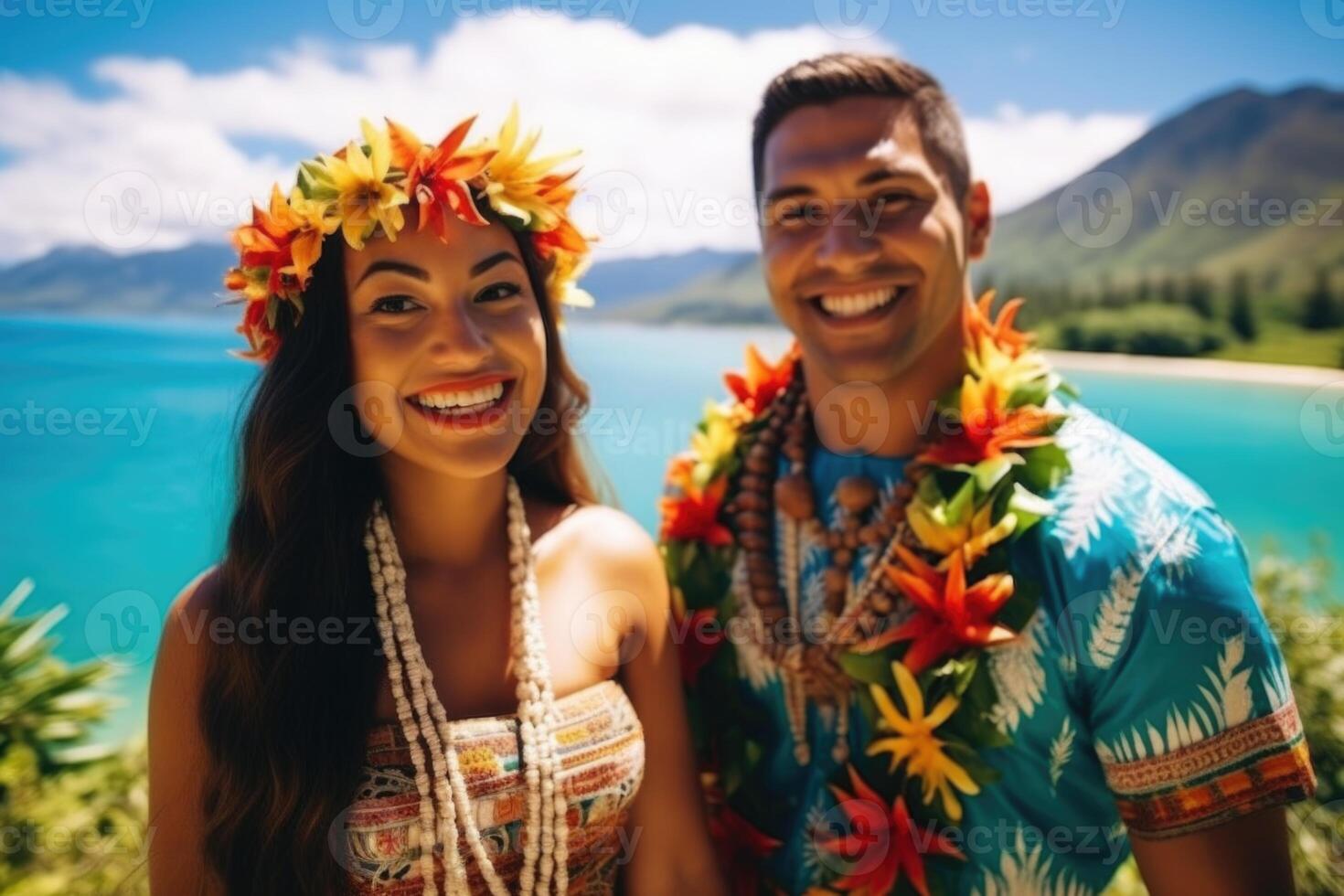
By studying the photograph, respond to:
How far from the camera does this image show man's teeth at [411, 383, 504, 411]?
1.96 metres

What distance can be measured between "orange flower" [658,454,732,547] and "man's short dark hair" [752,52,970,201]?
0.95 meters

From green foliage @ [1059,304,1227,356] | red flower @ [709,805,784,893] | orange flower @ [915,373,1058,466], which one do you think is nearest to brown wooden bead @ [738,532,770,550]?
orange flower @ [915,373,1058,466]

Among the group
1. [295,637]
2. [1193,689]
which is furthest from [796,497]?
[295,637]

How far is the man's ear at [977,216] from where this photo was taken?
97.0 inches

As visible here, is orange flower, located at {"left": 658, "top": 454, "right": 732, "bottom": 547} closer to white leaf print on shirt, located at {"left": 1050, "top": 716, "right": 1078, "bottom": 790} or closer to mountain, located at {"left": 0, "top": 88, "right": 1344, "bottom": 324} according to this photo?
white leaf print on shirt, located at {"left": 1050, "top": 716, "right": 1078, "bottom": 790}

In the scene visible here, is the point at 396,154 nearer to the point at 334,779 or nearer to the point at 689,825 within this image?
the point at 334,779

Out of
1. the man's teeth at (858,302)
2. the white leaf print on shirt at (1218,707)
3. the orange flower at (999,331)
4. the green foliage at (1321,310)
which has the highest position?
the green foliage at (1321,310)

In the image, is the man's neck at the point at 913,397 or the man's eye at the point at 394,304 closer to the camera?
the man's eye at the point at 394,304

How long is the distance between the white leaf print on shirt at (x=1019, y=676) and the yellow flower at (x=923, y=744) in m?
0.10

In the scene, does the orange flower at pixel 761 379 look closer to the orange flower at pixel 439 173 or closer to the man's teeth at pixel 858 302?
the man's teeth at pixel 858 302

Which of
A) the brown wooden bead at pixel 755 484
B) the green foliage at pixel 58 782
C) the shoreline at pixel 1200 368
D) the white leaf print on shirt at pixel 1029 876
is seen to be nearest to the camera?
the white leaf print on shirt at pixel 1029 876

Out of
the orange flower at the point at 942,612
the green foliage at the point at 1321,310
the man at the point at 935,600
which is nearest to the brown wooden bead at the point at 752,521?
the man at the point at 935,600

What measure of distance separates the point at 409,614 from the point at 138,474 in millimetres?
9608

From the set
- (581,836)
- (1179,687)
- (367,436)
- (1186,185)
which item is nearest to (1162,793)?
(1179,687)
